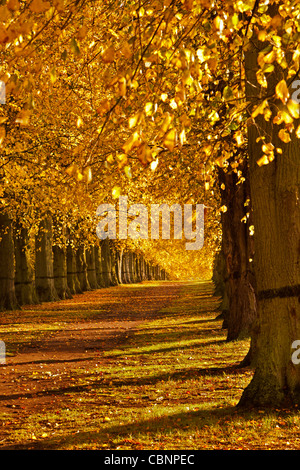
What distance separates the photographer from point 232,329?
695 inches

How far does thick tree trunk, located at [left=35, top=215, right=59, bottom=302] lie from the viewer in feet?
110

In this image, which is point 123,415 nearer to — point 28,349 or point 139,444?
point 139,444

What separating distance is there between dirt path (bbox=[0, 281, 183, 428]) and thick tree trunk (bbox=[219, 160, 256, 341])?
377 cm

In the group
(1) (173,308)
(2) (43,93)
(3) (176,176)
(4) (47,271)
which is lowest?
(1) (173,308)

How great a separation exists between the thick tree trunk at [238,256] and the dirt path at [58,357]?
377cm

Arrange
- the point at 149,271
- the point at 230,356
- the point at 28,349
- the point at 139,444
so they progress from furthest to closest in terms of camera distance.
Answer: the point at 149,271
the point at 28,349
the point at 230,356
the point at 139,444

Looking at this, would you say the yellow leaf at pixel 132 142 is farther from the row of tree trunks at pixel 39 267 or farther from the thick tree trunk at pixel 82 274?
the thick tree trunk at pixel 82 274

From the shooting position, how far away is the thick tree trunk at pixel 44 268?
33656 millimetres

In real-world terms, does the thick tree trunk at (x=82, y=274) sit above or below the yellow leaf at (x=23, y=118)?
below

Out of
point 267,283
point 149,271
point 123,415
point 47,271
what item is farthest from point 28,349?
point 149,271

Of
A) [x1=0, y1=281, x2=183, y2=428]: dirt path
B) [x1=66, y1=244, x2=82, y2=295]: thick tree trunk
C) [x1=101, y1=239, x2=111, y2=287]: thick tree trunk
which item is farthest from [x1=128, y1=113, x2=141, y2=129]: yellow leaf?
[x1=101, y1=239, x2=111, y2=287]: thick tree trunk

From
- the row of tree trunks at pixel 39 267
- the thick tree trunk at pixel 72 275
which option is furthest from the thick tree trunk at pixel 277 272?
the thick tree trunk at pixel 72 275

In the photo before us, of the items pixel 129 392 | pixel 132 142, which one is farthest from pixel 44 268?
pixel 132 142
